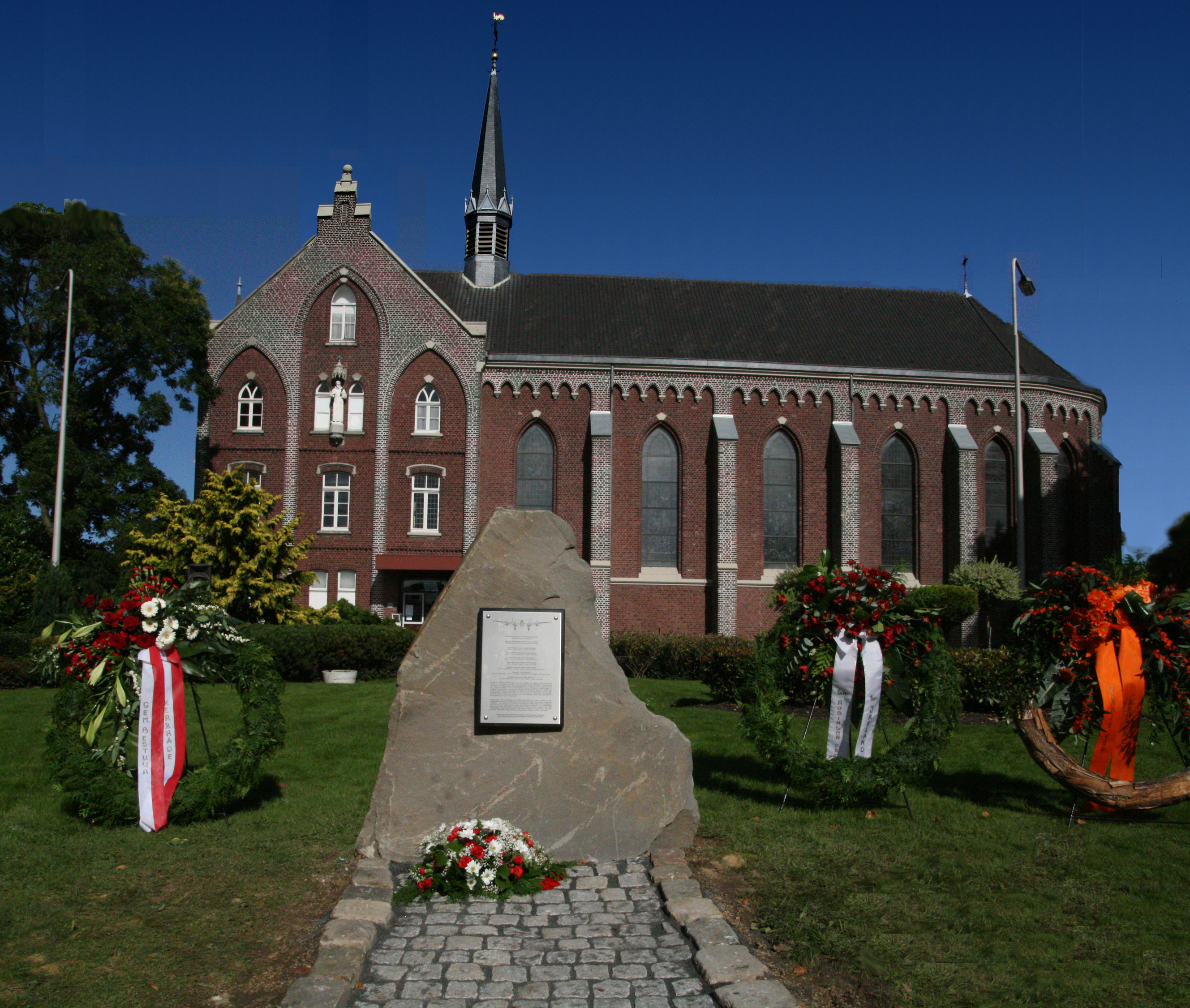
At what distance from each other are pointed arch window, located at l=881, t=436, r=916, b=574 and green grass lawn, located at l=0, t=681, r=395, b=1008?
25.8m

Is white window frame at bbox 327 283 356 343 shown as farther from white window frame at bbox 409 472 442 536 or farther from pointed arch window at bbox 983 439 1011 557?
pointed arch window at bbox 983 439 1011 557

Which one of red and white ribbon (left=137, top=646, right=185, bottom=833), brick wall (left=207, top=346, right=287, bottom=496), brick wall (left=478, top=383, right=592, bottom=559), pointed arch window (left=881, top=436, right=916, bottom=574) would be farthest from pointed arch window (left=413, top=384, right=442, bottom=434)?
red and white ribbon (left=137, top=646, right=185, bottom=833)

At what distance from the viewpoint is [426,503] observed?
30656 millimetres

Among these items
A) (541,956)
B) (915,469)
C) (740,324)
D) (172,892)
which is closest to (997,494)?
(915,469)

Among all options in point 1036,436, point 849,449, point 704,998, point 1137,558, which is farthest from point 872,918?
point 1036,436

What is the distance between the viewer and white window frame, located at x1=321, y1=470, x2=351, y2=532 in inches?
1193

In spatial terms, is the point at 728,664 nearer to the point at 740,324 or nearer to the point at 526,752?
the point at 526,752

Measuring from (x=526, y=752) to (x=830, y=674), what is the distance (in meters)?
3.52

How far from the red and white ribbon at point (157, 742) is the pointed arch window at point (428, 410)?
75.4 feet

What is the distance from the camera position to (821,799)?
8.95 metres

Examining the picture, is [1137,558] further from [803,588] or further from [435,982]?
[435,982]

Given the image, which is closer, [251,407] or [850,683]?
[850,683]

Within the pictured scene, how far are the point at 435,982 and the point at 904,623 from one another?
583 centimetres

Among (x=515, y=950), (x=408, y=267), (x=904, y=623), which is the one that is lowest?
(x=515, y=950)
